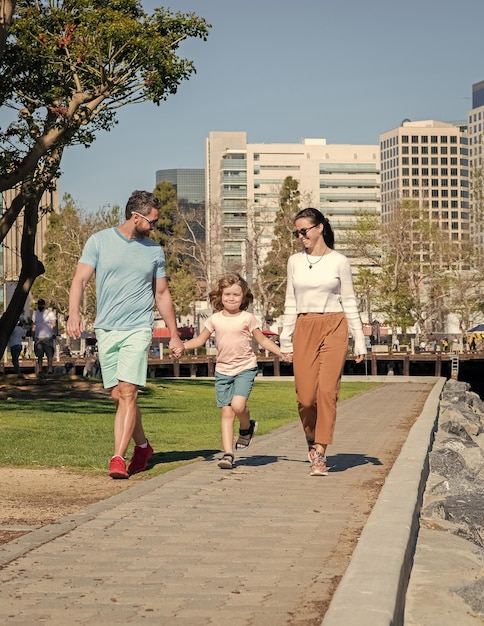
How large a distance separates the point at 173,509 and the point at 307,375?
2355 millimetres

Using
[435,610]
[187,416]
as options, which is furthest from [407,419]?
[435,610]

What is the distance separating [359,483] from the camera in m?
9.27

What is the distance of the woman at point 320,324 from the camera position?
9.49 meters

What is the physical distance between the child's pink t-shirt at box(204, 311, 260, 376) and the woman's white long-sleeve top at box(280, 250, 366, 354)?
457mm

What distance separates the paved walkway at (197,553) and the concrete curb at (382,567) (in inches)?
4.9

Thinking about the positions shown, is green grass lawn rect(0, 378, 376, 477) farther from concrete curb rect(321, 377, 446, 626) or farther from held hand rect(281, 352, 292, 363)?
concrete curb rect(321, 377, 446, 626)

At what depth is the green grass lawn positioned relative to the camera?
36.1ft

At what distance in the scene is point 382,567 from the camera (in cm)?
521

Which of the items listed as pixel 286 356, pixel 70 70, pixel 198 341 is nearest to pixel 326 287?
pixel 286 356

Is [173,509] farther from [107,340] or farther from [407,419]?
[407,419]

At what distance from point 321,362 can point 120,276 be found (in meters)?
1.68

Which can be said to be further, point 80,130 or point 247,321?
point 80,130

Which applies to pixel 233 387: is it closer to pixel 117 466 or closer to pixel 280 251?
pixel 117 466

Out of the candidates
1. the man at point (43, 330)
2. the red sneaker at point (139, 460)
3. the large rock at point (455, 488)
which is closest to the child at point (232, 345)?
the red sneaker at point (139, 460)
